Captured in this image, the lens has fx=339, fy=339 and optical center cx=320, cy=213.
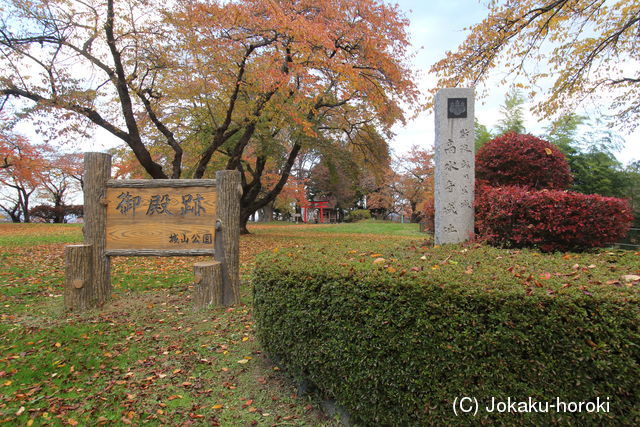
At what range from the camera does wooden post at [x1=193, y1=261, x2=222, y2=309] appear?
446cm

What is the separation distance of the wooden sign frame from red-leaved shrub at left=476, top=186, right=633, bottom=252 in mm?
3508

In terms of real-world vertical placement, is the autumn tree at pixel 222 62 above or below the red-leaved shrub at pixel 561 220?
above

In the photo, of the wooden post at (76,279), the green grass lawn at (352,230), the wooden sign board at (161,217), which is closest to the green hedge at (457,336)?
the wooden sign board at (161,217)

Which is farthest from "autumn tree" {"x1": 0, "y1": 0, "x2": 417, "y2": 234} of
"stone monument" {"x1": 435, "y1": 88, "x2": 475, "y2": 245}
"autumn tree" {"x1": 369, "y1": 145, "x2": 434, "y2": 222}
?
"autumn tree" {"x1": 369, "y1": 145, "x2": 434, "y2": 222}

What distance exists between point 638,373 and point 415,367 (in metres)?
1.05

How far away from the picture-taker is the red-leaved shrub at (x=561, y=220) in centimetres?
397

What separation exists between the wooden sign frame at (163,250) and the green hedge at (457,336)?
2234mm

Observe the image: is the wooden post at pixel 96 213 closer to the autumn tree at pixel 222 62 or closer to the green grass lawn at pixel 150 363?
the green grass lawn at pixel 150 363

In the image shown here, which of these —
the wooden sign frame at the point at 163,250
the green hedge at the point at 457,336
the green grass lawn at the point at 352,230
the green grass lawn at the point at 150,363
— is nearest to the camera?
the green hedge at the point at 457,336

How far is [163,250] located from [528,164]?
5.73 meters

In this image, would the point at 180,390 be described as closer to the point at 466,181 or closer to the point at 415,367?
the point at 415,367

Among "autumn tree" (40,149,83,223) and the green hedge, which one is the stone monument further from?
"autumn tree" (40,149,83,223)

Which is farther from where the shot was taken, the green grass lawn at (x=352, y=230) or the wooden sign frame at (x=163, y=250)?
the green grass lawn at (x=352, y=230)

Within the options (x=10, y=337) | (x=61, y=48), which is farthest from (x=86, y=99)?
(x=10, y=337)
